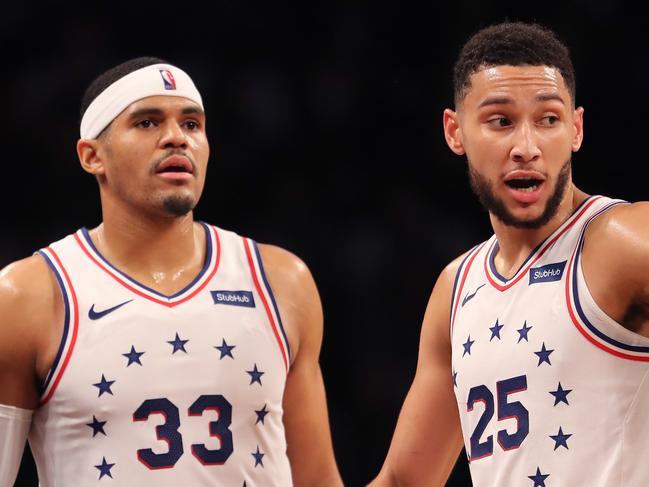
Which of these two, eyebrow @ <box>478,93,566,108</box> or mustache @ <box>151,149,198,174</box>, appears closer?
eyebrow @ <box>478,93,566,108</box>

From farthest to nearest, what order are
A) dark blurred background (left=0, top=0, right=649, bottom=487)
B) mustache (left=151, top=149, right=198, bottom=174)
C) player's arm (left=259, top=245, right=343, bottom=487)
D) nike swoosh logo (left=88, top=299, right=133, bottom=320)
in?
dark blurred background (left=0, top=0, right=649, bottom=487)
player's arm (left=259, top=245, right=343, bottom=487)
mustache (left=151, top=149, right=198, bottom=174)
nike swoosh logo (left=88, top=299, right=133, bottom=320)

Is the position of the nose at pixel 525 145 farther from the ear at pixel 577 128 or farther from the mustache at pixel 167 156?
the mustache at pixel 167 156

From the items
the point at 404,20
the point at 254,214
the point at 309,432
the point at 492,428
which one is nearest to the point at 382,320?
the point at 254,214

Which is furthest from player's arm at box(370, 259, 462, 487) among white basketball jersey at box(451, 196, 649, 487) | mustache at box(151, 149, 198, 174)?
mustache at box(151, 149, 198, 174)

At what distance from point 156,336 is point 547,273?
3.97 ft

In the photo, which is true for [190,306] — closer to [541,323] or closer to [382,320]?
[541,323]

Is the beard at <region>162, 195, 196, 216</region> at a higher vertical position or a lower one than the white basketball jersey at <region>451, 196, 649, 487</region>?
higher

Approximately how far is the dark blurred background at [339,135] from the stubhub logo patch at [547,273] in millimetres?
2997

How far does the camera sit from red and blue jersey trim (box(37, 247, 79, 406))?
3.45 metres

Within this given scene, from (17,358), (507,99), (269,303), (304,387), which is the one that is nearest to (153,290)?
(269,303)

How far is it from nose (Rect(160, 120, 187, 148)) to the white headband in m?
0.11

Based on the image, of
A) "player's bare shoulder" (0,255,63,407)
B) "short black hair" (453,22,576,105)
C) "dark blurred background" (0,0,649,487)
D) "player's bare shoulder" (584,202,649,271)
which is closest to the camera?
"player's bare shoulder" (584,202,649,271)

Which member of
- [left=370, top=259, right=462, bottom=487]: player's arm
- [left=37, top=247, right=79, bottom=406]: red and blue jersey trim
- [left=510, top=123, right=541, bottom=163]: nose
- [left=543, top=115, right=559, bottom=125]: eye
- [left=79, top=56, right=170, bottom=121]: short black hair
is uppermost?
[left=79, top=56, right=170, bottom=121]: short black hair

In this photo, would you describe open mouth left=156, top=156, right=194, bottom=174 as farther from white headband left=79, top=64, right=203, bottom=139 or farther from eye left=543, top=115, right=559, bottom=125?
eye left=543, top=115, right=559, bottom=125
